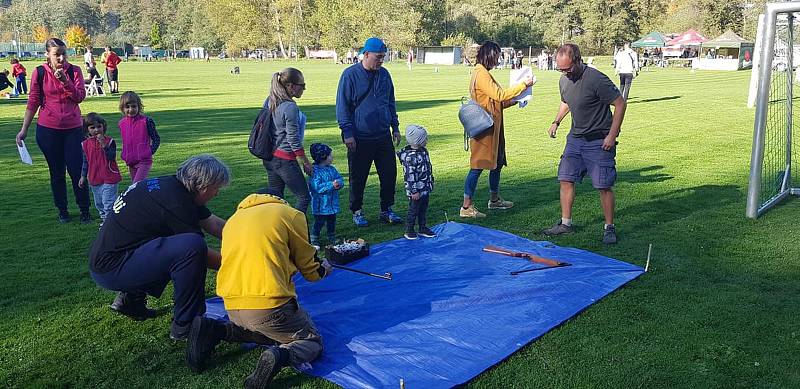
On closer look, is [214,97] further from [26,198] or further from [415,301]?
[415,301]

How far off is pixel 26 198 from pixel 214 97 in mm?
16066

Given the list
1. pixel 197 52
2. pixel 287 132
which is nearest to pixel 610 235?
pixel 287 132

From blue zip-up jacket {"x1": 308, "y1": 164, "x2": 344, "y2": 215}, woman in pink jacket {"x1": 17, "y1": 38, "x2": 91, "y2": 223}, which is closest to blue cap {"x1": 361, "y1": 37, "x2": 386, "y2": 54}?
blue zip-up jacket {"x1": 308, "y1": 164, "x2": 344, "y2": 215}

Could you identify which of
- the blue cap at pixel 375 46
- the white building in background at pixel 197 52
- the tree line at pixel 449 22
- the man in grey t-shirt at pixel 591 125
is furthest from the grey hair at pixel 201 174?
the white building in background at pixel 197 52

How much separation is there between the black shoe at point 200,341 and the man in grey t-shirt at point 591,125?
3.95 m

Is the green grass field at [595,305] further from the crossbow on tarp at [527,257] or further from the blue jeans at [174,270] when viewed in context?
the crossbow on tarp at [527,257]

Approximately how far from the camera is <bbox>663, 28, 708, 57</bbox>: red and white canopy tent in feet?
183

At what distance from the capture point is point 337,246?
598 cm

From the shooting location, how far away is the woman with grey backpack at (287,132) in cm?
589

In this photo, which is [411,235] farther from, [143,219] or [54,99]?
[54,99]

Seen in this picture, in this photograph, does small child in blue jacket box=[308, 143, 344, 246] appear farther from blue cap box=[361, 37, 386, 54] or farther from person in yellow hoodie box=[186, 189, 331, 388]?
person in yellow hoodie box=[186, 189, 331, 388]

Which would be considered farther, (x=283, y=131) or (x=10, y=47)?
(x=10, y=47)

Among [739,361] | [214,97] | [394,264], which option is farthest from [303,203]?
[214,97]

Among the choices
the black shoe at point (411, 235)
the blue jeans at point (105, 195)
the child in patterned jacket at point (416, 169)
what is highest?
the child in patterned jacket at point (416, 169)
